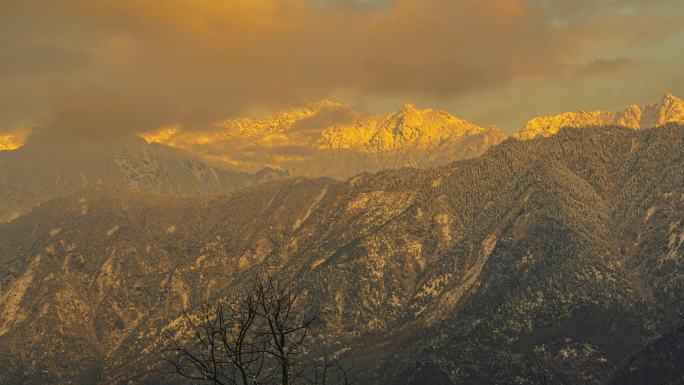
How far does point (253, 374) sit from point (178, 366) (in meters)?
4.82

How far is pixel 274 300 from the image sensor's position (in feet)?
193

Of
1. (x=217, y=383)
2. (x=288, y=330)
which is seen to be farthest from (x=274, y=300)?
(x=217, y=383)

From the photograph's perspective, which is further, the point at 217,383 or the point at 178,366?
the point at 178,366

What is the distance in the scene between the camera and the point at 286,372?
5778 centimetres

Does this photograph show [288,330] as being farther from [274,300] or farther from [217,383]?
[217,383]

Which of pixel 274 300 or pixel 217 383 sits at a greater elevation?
pixel 274 300

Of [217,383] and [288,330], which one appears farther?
[288,330]

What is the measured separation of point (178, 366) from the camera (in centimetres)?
5956

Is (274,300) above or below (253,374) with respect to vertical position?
above

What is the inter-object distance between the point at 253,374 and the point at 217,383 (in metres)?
2.95

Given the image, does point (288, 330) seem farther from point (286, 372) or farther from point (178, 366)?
point (178, 366)

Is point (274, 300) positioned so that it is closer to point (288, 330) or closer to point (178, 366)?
point (288, 330)

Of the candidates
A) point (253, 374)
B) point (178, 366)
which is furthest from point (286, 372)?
point (178, 366)

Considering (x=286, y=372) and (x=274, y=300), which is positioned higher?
(x=274, y=300)
